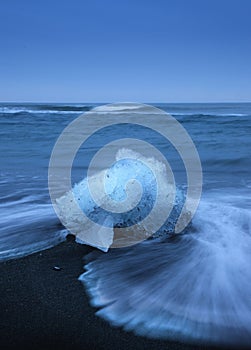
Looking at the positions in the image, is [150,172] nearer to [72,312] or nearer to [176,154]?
[72,312]

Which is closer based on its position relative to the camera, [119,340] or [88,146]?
[119,340]

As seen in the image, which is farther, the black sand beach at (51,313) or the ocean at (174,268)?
the ocean at (174,268)

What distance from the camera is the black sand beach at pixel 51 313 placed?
178cm

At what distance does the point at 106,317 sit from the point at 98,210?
1.18 meters

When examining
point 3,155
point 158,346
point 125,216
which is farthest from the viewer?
point 3,155

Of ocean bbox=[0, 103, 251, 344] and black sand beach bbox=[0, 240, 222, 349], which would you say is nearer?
black sand beach bbox=[0, 240, 222, 349]

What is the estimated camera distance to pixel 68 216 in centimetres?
317

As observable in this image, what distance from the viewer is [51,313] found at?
1996 millimetres

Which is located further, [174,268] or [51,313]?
[174,268]

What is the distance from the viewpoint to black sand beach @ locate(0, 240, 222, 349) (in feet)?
5.83

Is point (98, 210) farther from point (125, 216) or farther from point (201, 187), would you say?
point (201, 187)

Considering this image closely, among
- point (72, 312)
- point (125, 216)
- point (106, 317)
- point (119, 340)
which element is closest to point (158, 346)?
point (119, 340)

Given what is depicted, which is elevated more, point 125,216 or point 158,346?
point 125,216

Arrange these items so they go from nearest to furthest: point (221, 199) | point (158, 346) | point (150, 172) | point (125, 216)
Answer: point (158, 346)
point (125, 216)
point (150, 172)
point (221, 199)
